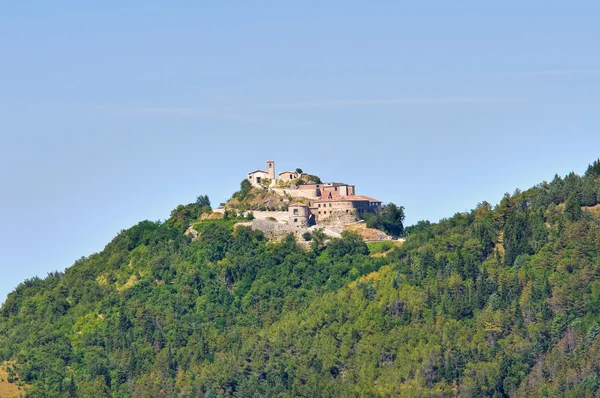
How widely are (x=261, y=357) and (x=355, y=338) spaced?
7062 mm

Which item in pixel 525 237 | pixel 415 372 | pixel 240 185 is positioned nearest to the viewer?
pixel 415 372

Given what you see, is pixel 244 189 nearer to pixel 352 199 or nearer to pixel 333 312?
pixel 352 199

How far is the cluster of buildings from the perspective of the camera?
527 feet

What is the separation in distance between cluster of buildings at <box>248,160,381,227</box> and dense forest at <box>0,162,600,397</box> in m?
2.52

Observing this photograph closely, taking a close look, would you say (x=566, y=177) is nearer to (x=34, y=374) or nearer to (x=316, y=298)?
(x=316, y=298)

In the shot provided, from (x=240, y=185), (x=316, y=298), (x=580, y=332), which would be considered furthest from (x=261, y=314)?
(x=580, y=332)

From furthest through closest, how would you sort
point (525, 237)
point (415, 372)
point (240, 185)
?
point (240, 185) < point (525, 237) < point (415, 372)

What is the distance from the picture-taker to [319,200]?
162 metres

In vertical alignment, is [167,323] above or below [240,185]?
below

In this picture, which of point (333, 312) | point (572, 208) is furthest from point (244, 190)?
point (572, 208)

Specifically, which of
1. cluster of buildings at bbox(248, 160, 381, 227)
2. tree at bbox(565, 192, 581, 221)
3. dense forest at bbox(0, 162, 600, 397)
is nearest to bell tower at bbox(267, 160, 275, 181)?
cluster of buildings at bbox(248, 160, 381, 227)

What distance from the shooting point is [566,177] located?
507ft

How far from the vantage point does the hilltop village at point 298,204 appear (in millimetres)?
160875

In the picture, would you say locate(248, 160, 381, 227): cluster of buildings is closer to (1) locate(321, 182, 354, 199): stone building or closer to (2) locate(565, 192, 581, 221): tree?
(1) locate(321, 182, 354, 199): stone building
